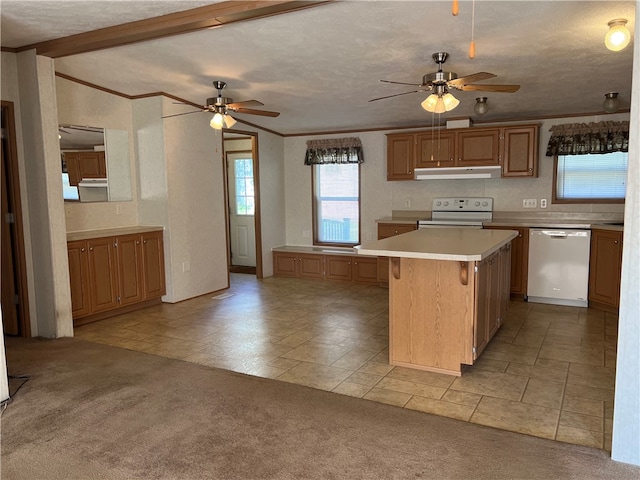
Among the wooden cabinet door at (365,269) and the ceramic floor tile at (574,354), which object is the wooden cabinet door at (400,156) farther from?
the ceramic floor tile at (574,354)

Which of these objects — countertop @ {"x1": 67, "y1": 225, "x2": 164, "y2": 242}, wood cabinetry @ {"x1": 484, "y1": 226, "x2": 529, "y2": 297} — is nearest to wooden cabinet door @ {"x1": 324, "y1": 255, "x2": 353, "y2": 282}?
wood cabinetry @ {"x1": 484, "y1": 226, "x2": 529, "y2": 297}

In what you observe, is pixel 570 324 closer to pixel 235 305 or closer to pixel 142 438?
pixel 235 305

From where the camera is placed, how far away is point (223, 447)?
240cm

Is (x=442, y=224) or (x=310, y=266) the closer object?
(x=442, y=224)

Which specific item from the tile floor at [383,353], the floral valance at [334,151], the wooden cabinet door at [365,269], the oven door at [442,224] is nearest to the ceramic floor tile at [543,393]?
the tile floor at [383,353]

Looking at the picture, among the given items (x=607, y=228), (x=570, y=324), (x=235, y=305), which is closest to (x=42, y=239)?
(x=235, y=305)

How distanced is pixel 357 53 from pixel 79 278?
3.27 m

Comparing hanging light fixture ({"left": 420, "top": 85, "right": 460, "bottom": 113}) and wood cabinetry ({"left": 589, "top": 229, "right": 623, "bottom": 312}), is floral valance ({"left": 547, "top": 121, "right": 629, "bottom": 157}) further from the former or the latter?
hanging light fixture ({"left": 420, "top": 85, "right": 460, "bottom": 113})

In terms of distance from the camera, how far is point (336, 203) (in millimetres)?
7219

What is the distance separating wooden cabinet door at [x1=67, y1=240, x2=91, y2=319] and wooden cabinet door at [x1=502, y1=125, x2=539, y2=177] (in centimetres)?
473

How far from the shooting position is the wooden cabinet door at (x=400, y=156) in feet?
20.2

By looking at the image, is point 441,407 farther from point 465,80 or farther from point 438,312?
point 465,80

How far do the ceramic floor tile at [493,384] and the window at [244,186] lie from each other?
5265 mm

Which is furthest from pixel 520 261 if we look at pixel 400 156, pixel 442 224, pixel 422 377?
pixel 422 377
